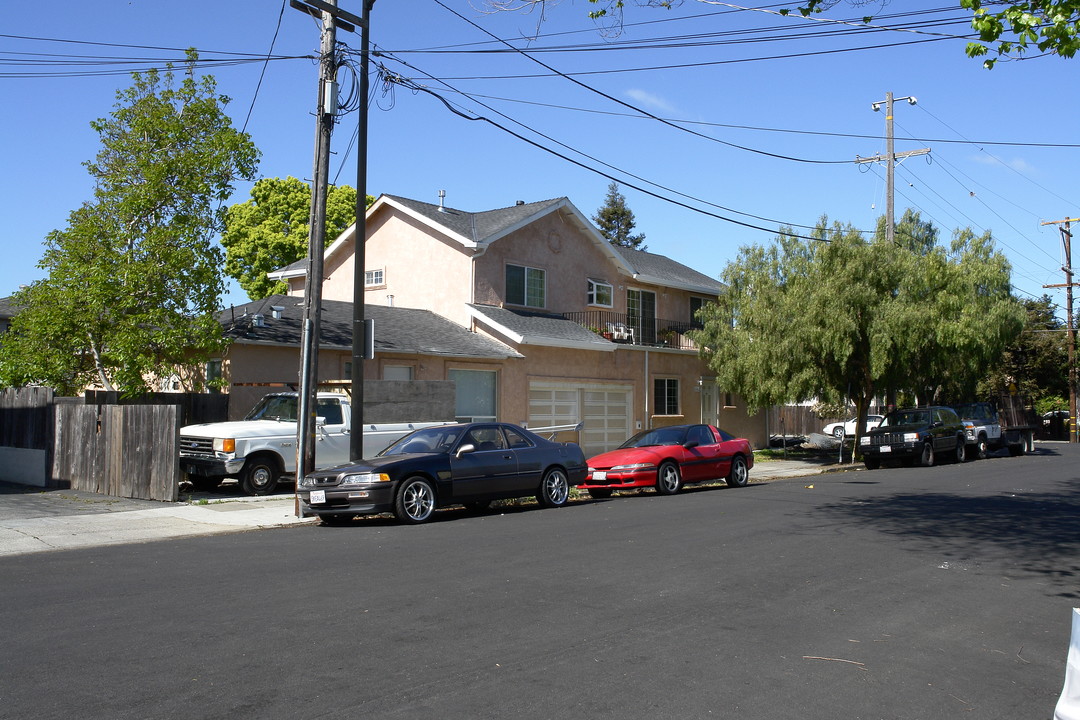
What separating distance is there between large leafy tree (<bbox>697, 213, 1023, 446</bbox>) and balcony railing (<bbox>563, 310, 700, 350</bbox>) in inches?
82.6

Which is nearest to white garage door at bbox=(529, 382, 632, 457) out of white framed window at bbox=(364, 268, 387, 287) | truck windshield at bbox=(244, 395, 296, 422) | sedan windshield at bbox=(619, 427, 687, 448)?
white framed window at bbox=(364, 268, 387, 287)

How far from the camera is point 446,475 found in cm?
1380

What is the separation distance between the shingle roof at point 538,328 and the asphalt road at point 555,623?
1279 centimetres

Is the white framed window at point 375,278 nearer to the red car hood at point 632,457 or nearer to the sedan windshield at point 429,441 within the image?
the red car hood at point 632,457

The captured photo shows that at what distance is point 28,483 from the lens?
61.7 ft

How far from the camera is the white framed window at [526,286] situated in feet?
91.4

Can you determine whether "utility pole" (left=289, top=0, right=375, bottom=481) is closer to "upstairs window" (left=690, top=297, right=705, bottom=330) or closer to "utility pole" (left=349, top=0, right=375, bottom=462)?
"utility pole" (left=349, top=0, right=375, bottom=462)

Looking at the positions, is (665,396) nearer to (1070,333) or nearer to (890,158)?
(890,158)

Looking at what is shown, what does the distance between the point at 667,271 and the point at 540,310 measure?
739cm

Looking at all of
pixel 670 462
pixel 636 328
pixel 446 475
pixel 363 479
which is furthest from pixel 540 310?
pixel 363 479

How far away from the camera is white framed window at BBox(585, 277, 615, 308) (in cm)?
3009

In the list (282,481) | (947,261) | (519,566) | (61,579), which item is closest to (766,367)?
(947,261)

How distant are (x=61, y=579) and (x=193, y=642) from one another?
3411 mm

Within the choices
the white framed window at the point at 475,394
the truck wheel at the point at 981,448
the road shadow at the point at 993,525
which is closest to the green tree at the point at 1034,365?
the truck wheel at the point at 981,448
